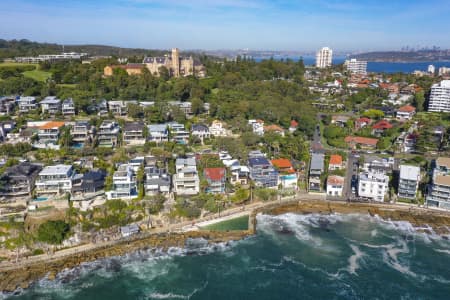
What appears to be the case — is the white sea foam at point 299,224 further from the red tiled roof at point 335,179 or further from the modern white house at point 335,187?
the red tiled roof at point 335,179

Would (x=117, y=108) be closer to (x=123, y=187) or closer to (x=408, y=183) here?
(x=123, y=187)

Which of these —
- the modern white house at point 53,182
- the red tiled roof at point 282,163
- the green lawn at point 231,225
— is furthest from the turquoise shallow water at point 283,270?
the modern white house at point 53,182

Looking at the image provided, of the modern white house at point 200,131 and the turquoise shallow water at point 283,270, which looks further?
the modern white house at point 200,131

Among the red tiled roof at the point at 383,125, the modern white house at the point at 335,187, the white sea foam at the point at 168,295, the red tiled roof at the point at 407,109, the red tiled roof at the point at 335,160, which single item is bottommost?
the white sea foam at the point at 168,295

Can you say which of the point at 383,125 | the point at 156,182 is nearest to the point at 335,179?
the point at 156,182

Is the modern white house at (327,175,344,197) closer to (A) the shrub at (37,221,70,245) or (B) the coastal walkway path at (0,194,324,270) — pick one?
(B) the coastal walkway path at (0,194,324,270)

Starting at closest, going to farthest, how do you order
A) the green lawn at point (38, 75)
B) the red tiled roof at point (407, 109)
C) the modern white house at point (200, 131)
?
the modern white house at point (200, 131) < the red tiled roof at point (407, 109) < the green lawn at point (38, 75)

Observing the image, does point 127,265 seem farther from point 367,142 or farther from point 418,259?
point 367,142
